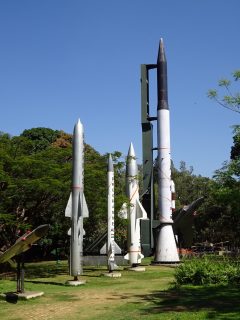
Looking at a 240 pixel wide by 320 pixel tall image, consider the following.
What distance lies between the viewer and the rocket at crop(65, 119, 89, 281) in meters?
18.9

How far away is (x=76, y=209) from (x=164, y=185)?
38.6ft

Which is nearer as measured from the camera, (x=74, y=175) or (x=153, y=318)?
(x=153, y=318)

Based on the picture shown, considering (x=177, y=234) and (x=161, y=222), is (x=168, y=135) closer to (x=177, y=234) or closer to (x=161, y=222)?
(x=161, y=222)

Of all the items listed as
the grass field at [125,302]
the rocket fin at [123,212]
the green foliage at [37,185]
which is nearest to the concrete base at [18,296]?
the grass field at [125,302]

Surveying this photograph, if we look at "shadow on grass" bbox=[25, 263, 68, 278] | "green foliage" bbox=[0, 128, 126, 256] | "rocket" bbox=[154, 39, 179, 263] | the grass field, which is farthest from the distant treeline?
the grass field

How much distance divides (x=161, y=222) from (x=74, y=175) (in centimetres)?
1171

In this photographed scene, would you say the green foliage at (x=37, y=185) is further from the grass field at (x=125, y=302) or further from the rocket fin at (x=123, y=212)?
the grass field at (x=125, y=302)

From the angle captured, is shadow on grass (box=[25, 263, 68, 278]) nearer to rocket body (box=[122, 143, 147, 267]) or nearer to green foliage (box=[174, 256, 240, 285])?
rocket body (box=[122, 143, 147, 267])

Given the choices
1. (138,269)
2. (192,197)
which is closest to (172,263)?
(138,269)

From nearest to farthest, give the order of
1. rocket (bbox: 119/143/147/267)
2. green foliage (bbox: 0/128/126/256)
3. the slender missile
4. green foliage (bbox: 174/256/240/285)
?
the slender missile, green foliage (bbox: 174/256/240/285), green foliage (bbox: 0/128/126/256), rocket (bbox: 119/143/147/267)

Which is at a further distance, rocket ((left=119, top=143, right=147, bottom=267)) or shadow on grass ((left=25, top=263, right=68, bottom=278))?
rocket ((left=119, top=143, right=147, bottom=267))

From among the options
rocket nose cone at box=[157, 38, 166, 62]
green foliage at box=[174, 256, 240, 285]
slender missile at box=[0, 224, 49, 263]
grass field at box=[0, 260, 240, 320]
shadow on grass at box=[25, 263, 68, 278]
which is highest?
rocket nose cone at box=[157, 38, 166, 62]

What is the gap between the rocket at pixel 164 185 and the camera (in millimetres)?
29266

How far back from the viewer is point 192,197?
217 ft
